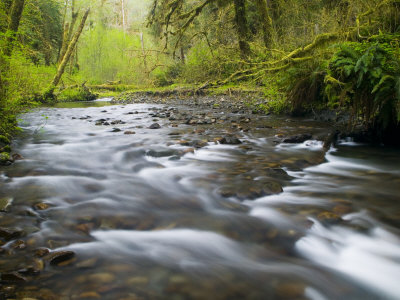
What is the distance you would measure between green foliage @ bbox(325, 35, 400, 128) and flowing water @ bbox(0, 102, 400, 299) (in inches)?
24.4

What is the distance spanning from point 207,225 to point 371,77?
10.6 feet

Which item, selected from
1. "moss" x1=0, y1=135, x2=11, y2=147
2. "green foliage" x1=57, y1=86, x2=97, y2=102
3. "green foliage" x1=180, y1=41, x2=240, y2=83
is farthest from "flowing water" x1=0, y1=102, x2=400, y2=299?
"green foliage" x1=57, y1=86, x2=97, y2=102

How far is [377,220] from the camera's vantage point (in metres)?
2.29

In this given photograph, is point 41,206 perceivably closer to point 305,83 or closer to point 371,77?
point 371,77

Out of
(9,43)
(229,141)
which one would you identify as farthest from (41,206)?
(9,43)

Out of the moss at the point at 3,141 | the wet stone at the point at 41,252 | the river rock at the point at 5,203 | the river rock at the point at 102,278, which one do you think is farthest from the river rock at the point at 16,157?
the river rock at the point at 102,278

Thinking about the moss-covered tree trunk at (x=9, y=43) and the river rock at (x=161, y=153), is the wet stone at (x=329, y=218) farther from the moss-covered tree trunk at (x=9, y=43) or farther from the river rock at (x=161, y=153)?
the moss-covered tree trunk at (x=9, y=43)

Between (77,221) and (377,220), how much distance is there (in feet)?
8.03

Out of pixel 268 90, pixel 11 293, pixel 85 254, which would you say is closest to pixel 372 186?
pixel 85 254

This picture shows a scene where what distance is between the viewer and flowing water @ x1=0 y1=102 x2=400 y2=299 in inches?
63.7

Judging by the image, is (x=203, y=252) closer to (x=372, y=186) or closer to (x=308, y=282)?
(x=308, y=282)

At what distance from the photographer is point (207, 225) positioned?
93.0 inches

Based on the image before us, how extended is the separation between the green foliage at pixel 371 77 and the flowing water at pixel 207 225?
62 cm

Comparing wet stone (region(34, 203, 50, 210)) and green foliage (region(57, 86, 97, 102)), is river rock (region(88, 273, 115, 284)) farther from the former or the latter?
green foliage (region(57, 86, 97, 102))
